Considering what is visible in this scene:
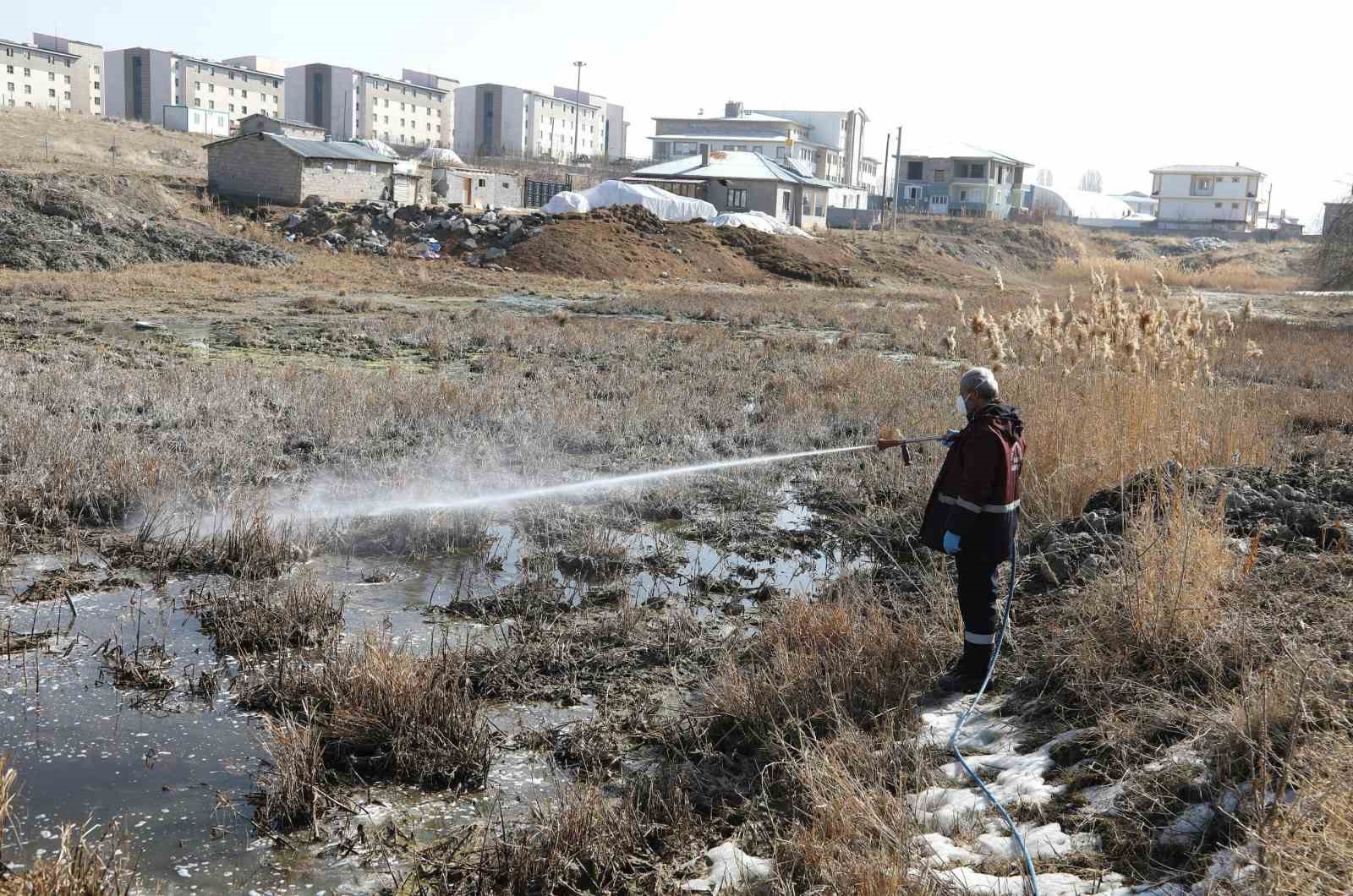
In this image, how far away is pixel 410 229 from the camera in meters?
42.4

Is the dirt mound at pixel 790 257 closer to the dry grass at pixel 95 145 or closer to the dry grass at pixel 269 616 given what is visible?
the dry grass at pixel 95 145

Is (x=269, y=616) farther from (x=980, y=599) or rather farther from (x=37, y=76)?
(x=37, y=76)

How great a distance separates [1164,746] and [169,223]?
3845 centimetres

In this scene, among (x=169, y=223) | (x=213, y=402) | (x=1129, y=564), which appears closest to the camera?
(x=1129, y=564)

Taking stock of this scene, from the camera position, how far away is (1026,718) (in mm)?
5328

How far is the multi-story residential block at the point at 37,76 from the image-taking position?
103 metres

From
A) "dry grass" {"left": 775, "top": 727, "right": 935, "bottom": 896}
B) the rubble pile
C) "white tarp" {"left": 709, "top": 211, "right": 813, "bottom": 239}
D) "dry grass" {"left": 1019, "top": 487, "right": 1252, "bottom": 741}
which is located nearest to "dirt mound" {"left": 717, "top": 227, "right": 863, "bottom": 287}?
"white tarp" {"left": 709, "top": 211, "right": 813, "bottom": 239}

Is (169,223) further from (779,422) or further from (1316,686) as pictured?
(1316,686)

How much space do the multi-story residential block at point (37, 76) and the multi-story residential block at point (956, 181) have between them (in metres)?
76.5

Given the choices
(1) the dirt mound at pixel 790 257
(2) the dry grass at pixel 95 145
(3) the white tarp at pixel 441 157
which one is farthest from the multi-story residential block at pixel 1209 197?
(2) the dry grass at pixel 95 145

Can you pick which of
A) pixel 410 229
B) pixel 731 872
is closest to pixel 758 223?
pixel 410 229

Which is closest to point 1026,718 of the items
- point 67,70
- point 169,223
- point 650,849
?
point 650,849

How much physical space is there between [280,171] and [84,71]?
8631 cm

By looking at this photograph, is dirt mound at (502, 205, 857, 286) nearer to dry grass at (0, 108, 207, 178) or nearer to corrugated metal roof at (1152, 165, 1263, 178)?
dry grass at (0, 108, 207, 178)
